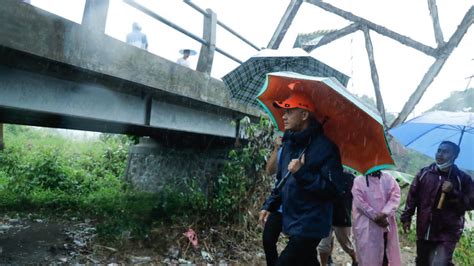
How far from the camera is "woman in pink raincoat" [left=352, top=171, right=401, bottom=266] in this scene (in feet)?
12.9

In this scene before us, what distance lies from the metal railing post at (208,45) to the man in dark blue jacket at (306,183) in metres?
3.38

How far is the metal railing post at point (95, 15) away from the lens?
3.92 meters

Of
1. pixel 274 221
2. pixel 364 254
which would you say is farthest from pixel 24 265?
pixel 364 254

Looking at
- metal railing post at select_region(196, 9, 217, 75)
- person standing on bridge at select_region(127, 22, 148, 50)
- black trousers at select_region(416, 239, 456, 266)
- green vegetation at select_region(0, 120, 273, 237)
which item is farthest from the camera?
person standing on bridge at select_region(127, 22, 148, 50)

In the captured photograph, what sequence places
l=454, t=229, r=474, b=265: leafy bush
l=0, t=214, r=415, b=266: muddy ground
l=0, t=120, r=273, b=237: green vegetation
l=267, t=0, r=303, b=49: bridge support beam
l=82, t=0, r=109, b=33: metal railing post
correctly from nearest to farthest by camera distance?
l=82, t=0, r=109, b=33: metal railing post
l=0, t=214, r=415, b=266: muddy ground
l=454, t=229, r=474, b=265: leafy bush
l=0, t=120, r=273, b=237: green vegetation
l=267, t=0, r=303, b=49: bridge support beam

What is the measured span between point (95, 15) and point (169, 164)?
5610 millimetres

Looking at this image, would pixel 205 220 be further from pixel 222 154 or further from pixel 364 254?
pixel 364 254

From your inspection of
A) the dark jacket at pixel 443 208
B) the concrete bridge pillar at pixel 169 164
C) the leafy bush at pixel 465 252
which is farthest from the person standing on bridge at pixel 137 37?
the leafy bush at pixel 465 252

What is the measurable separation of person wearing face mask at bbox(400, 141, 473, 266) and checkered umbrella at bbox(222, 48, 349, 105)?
1298mm

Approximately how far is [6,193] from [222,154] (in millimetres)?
4716

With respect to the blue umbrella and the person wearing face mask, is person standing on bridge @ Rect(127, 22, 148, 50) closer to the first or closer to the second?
the blue umbrella

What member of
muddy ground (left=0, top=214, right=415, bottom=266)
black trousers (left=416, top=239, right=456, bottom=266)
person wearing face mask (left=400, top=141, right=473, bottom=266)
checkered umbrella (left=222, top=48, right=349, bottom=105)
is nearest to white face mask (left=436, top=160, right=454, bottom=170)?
person wearing face mask (left=400, top=141, right=473, bottom=266)

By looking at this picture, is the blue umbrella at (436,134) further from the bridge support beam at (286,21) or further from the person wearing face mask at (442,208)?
the bridge support beam at (286,21)

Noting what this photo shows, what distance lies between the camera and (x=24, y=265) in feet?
15.6
